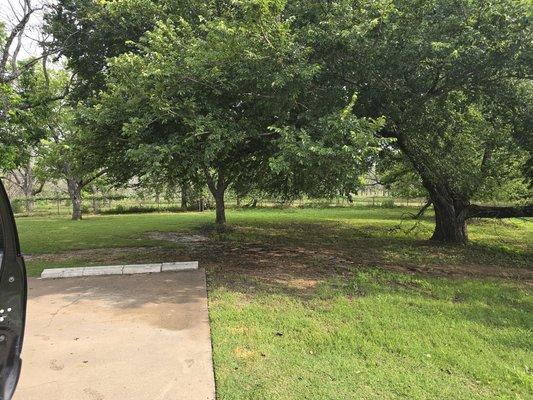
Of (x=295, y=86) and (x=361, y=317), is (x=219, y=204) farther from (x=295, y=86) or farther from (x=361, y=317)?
(x=361, y=317)

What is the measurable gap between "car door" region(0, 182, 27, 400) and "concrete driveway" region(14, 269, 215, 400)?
1181 millimetres

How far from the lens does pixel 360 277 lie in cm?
694

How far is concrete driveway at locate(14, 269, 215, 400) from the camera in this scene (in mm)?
3150

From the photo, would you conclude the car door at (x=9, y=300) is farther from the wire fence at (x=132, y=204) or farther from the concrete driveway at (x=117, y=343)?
the wire fence at (x=132, y=204)

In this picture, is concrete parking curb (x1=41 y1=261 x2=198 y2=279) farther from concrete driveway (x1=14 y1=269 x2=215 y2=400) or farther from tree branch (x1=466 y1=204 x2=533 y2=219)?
tree branch (x1=466 y1=204 x2=533 y2=219)

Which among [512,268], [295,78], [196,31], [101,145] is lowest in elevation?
[512,268]

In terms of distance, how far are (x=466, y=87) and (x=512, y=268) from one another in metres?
3.81

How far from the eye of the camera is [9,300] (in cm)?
197

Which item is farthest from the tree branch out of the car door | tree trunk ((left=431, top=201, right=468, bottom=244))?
the car door

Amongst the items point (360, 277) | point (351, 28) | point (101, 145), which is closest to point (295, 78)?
point (351, 28)

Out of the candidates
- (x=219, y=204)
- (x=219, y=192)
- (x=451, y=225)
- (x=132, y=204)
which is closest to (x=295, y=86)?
(x=451, y=225)

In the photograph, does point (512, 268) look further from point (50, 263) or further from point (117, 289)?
point (50, 263)

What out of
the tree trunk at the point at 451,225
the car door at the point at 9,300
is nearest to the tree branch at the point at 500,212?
the tree trunk at the point at 451,225

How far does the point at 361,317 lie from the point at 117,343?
8.81 ft
